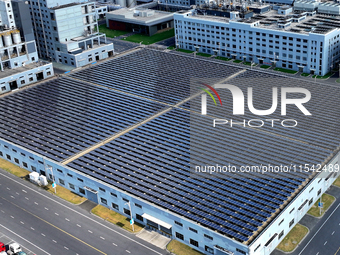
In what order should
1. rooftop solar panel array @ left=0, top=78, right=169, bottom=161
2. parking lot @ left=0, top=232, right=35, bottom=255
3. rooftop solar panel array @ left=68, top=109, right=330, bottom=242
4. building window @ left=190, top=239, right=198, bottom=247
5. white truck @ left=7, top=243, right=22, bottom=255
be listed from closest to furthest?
1. building window @ left=190, top=239, right=198, bottom=247
2. rooftop solar panel array @ left=68, top=109, right=330, bottom=242
3. white truck @ left=7, top=243, right=22, bottom=255
4. parking lot @ left=0, top=232, right=35, bottom=255
5. rooftop solar panel array @ left=0, top=78, right=169, bottom=161

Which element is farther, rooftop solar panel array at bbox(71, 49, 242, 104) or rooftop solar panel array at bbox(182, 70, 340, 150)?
rooftop solar panel array at bbox(71, 49, 242, 104)

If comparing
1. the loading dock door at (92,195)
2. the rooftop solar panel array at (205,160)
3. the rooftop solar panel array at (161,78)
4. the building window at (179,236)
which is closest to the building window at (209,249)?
the rooftop solar panel array at (205,160)

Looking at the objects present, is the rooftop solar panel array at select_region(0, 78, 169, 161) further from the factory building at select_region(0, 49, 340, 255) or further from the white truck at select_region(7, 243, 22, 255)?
the white truck at select_region(7, 243, 22, 255)

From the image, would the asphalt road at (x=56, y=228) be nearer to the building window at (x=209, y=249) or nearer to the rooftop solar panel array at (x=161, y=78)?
the building window at (x=209, y=249)

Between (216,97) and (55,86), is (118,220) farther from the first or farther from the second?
(55,86)

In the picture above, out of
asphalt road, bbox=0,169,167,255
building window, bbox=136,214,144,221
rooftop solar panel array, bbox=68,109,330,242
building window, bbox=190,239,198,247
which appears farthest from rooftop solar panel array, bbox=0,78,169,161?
building window, bbox=190,239,198,247

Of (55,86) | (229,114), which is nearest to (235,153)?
(229,114)

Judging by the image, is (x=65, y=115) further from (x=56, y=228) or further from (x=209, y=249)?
(x=209, y=249)
